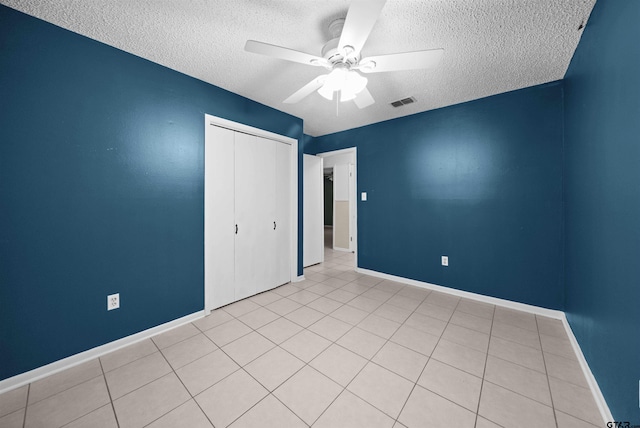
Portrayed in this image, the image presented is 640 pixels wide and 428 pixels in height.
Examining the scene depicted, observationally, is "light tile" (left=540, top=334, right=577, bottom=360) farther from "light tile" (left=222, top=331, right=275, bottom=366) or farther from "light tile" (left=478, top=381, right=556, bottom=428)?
"light tile" (left=222, top=331, right=275, bottom=366)

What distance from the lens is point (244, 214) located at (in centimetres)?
301

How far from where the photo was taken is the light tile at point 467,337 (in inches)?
80.4

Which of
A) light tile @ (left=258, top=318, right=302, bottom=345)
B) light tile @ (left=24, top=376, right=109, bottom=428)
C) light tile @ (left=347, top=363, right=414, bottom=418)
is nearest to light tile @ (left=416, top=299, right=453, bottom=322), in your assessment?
light tile @ (left=347, top=363, right=414, bottom=418)

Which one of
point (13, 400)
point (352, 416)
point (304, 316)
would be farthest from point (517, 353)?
point (13, 400)

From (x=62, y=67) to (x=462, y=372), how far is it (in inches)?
154

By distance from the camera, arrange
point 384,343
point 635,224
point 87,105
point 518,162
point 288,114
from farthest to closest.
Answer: point 288,114, point 518,162, point 384,343, point 87,105, point 635,224

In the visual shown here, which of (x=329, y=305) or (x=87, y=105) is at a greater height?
(x=87, y=105)

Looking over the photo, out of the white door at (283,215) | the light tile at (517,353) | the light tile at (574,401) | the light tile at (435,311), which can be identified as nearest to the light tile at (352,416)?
the light tile at (574,401)

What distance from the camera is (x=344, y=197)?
5867 millimetres

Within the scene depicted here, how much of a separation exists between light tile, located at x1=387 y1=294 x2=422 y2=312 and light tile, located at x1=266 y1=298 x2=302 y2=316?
4.05 feet

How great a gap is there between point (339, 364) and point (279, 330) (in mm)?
752

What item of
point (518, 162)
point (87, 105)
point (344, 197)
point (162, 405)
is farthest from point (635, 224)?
point (344, 197)

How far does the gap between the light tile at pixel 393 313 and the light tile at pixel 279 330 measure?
100 centimetres

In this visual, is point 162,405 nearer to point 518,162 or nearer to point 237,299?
point 237,299
